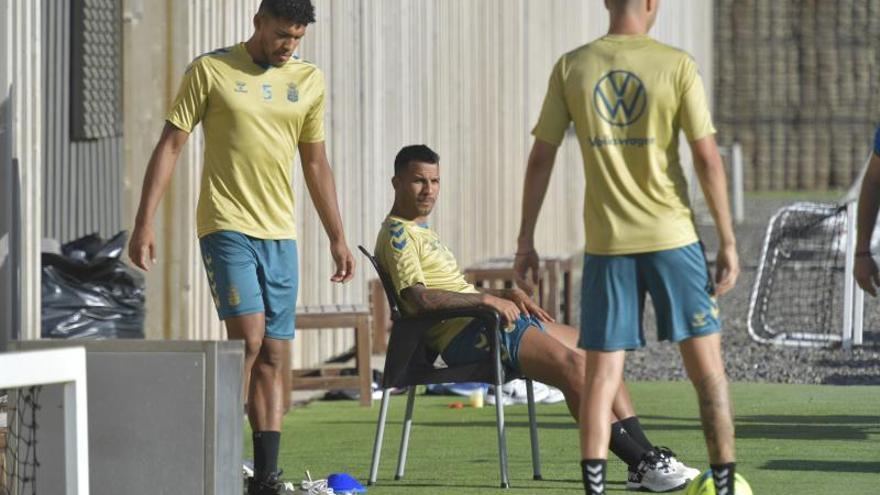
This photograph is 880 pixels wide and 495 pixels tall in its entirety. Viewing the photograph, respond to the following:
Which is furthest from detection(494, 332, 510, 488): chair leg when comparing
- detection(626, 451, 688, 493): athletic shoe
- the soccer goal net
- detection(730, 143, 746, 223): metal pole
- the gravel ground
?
detection(730, 143, 746, 223): metal pole

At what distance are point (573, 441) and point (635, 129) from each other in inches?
129

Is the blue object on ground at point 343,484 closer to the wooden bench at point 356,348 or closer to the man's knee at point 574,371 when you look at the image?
the man's knee at point 574,371

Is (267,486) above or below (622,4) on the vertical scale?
below

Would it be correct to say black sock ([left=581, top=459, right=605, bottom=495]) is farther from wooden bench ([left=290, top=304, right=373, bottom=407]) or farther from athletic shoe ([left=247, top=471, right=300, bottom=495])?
wooden bench ([left=290, top=304, right=373, bottom=407])

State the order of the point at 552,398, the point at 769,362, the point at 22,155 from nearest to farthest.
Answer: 1. the point at 22,155
2. the point at 552,398
3. the point at 769,362

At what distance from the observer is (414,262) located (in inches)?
285

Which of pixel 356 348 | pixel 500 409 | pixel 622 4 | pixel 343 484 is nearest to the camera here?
pixel 622 4

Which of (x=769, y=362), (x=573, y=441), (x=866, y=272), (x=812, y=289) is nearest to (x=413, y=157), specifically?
(x=866, y=272)

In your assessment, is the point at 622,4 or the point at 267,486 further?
the point at 267,486

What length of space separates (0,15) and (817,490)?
3791 millimetres

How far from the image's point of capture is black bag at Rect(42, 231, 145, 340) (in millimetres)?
10344

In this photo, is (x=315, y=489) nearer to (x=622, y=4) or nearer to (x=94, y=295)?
(x=622, y=4)

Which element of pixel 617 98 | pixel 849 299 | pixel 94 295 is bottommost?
pixel 849 299

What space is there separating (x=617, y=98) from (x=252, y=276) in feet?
5.17
